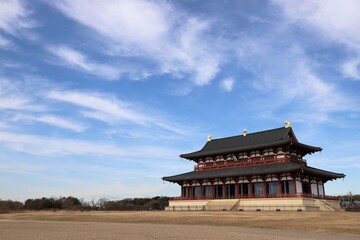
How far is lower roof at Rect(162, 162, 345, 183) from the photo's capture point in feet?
170

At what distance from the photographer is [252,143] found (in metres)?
63.8

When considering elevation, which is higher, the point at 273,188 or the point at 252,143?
the point at 252,143

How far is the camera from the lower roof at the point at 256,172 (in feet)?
170

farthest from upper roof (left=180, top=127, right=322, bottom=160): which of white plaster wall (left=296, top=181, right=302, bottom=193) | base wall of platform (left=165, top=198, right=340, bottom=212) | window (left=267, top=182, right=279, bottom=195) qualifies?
base wall of platform (left=165, top=198, right=340, bottom=212)

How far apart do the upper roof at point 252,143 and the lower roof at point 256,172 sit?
3.32 meters

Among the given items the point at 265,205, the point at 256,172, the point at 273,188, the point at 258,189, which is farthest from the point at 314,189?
the point at 256,172

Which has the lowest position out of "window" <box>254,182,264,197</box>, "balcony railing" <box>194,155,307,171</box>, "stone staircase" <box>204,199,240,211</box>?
"stone staircase" <box>204,199,240,211</box>

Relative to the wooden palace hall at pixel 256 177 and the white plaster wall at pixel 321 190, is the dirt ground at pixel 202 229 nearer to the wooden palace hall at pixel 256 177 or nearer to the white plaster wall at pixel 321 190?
the wooden palace hall at pixel 256 177

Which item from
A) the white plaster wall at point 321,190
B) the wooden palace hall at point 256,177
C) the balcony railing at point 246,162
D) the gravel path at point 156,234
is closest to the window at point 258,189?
the wooden palace hall at point 256,177

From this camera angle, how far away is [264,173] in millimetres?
53469

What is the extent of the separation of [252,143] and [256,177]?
891cm

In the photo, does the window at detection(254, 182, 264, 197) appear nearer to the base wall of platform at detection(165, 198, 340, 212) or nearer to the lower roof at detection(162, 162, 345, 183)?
the base wall of platform at detection(165, 198, 340, 212)

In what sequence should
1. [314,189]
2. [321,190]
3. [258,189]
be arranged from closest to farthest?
[258,189]
[314,189]
[321,190]

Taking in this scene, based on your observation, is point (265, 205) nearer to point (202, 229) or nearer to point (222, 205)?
point (222, 205)
